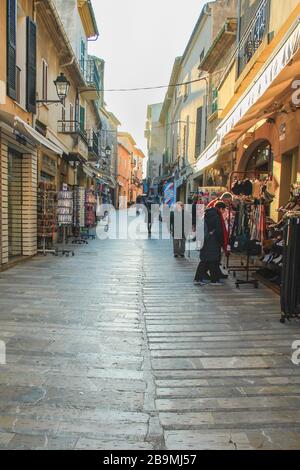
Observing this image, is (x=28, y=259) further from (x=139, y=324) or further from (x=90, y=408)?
(x=90, y=408)

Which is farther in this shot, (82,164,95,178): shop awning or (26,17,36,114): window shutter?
(82,164,95,178): shop awning

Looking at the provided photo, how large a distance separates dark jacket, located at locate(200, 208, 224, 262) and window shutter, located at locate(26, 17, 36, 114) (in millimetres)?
5674

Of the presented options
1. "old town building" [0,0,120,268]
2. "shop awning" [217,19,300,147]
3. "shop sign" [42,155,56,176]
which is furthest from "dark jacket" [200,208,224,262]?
"shop sign" [42,155,56,176]

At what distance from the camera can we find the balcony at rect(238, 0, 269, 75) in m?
10.1

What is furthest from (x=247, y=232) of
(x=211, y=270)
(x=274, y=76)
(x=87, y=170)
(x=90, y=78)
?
(x=90, y=78)

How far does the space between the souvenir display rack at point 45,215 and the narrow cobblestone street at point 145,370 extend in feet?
14.4

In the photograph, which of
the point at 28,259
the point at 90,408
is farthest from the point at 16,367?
the point at 28,259

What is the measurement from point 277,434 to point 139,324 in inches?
108

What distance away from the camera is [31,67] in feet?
35.2

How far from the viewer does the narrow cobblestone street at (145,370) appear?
275cm

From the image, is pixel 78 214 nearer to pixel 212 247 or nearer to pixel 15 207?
pixel 15 207

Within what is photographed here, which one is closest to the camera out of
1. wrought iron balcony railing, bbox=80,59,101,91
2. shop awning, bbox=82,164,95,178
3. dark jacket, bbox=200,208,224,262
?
dark jacket, bbox=200,208,224,262

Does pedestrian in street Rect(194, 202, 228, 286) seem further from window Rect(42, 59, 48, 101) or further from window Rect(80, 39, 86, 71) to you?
window Rect(80, 39, 86, 71)

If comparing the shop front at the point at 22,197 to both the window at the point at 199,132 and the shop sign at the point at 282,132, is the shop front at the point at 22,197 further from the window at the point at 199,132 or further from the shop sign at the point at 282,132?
the window at the point at 199,132
